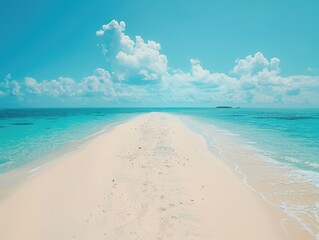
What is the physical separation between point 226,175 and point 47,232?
329 inches

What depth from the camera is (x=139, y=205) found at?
797 centimetres

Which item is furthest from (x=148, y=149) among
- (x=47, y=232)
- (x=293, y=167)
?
(x=47, y=232)

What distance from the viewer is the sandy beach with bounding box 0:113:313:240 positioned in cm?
664

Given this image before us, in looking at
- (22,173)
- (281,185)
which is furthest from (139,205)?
(22,173)

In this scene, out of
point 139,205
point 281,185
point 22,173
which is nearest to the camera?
point 139,205

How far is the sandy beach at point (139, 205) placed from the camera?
6637 millimetres

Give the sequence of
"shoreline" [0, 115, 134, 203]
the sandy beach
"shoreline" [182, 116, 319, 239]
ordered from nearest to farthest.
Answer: the sandy beach
"shoreline" [182, 116, 319, 239]
"shoreline" [0, 115, 134, 203]

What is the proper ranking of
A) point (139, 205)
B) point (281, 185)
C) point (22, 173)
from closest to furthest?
point (139, 205) → point (281, 185) → point (22, 173)

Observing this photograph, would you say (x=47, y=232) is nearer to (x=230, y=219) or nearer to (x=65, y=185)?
(x=65, y=185)

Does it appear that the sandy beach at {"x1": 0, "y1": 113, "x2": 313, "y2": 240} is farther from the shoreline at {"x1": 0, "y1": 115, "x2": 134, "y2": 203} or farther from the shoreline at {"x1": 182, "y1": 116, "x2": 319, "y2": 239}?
the shoreline at {"x1": 182, "y1": 116, "x2": 319, "y2": 239}

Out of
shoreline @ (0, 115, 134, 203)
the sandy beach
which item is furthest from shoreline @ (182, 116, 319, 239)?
shoreline @ (0, 115, 134, 203)

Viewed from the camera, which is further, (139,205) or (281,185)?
(281,185)

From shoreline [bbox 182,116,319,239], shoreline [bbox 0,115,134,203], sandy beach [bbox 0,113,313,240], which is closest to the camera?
sandy beach [bbox 0,113,313,240]

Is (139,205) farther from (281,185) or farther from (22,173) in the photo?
(22,173)
